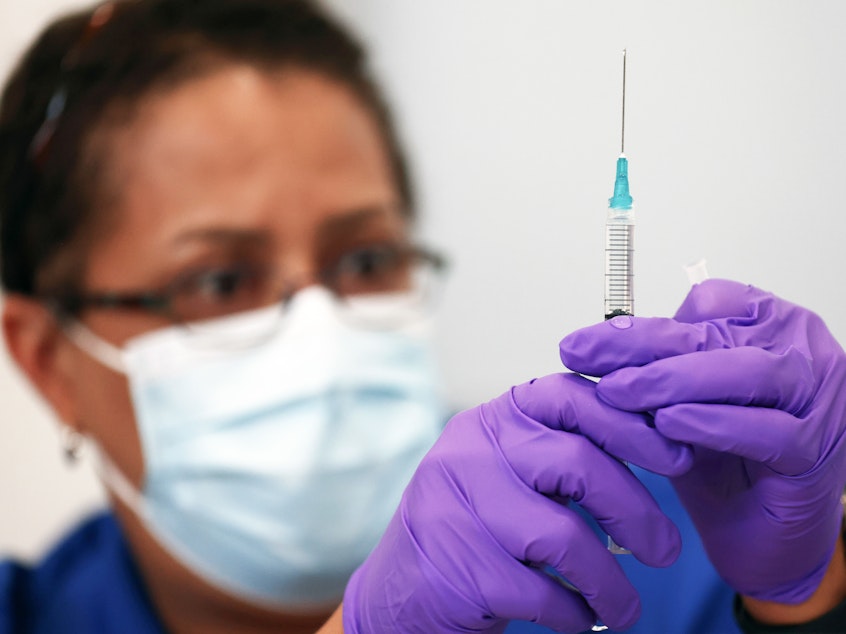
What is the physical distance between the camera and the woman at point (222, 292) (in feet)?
3.13

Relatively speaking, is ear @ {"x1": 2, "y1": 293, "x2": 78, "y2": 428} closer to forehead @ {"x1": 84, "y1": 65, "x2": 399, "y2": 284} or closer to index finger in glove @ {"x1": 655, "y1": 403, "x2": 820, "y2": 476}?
forehead @ {"x1": 84, "y1": 65, "x2": 399, "y2": 284}

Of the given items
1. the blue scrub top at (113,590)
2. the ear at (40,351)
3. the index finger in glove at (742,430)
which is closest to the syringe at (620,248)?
the index finger in glove at (742,430)

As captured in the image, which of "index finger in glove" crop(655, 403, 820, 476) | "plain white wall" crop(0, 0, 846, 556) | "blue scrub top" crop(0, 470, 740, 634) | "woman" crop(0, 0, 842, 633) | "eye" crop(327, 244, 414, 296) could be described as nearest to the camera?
"index finger in glove" crop(655, 403, 820, 476)

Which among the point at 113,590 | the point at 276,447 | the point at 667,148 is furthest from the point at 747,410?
the point at 113,590

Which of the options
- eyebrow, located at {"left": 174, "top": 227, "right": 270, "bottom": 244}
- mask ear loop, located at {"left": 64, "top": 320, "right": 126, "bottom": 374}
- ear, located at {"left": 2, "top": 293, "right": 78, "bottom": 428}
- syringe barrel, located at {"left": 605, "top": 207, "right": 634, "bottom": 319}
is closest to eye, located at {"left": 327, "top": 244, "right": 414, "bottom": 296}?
eyebrow, located at {"left": 174, "top": 227, "right": 270, "bottom": 244}

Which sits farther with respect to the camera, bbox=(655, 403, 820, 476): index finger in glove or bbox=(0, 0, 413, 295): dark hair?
bbox=(0, 0, 413, 295): dark hair

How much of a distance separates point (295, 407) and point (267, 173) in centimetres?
28

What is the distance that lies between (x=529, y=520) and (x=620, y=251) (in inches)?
8.1

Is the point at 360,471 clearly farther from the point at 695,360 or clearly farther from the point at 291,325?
the point at 695,360

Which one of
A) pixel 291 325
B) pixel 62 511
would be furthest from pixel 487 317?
pixel 62 511

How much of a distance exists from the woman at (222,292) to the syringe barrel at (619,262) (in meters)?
0.41

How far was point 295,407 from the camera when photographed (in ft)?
3.08

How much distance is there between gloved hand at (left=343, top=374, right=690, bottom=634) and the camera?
0.57 metres

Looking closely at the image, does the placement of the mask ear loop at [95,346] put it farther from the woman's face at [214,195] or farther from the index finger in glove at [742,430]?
the index finger in glove at [742,430]
